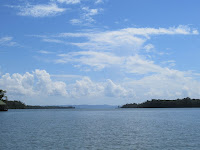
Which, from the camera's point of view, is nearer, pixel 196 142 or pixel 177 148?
pixel 177 148

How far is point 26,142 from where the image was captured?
1880 inches

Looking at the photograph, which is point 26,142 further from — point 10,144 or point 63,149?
point 63,149

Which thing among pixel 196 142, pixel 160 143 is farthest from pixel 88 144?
pixel 196 142

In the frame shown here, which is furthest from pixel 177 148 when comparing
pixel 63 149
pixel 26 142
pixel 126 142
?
pixel 26 142

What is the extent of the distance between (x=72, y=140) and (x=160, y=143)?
16.0 m

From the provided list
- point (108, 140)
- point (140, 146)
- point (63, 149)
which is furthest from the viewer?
point (108, 140)

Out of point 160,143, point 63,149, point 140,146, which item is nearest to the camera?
point 63,149

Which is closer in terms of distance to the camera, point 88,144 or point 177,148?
point 177,148

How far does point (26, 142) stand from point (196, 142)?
98.5ft

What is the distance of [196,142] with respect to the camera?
47.5m

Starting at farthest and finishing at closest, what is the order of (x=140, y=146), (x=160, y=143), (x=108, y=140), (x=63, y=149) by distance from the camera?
(x=108, y=140) < (x=160, y=143) < (x=140, y=146) < (x=63, y=149)

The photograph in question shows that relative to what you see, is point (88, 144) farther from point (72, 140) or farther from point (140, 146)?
point (140, 146)

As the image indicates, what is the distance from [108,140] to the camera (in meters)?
50.0

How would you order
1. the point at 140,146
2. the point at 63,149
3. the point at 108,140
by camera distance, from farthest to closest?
the point at 108,140 → the point at 140,146 → the point at 63,149
